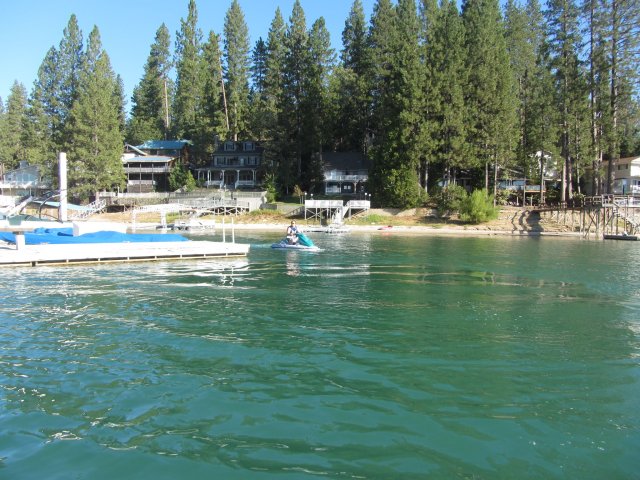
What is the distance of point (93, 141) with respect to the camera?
7838 centimetres

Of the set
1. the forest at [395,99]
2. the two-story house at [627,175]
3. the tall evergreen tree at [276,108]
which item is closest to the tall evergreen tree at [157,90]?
the forest at [395,99]

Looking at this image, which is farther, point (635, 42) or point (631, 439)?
point (635, 42)

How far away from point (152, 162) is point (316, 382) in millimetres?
88452

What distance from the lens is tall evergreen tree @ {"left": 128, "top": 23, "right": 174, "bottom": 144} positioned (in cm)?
10712

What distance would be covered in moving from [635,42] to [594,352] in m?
57.4

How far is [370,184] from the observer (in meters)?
71.4

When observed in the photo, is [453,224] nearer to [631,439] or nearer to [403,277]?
[403,277]

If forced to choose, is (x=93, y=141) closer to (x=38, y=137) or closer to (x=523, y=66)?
(x=38, y=137)

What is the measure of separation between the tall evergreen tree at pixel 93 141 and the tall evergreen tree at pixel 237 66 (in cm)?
1982

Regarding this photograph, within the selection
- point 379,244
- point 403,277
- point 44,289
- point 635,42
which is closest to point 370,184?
point 379,244

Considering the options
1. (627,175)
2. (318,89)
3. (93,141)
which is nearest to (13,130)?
(93,141)

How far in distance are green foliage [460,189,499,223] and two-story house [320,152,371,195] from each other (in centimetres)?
1836

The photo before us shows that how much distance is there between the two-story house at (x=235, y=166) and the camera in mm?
86625

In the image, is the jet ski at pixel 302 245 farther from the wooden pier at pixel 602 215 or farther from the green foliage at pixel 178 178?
the green foliage at pixel 178 178
